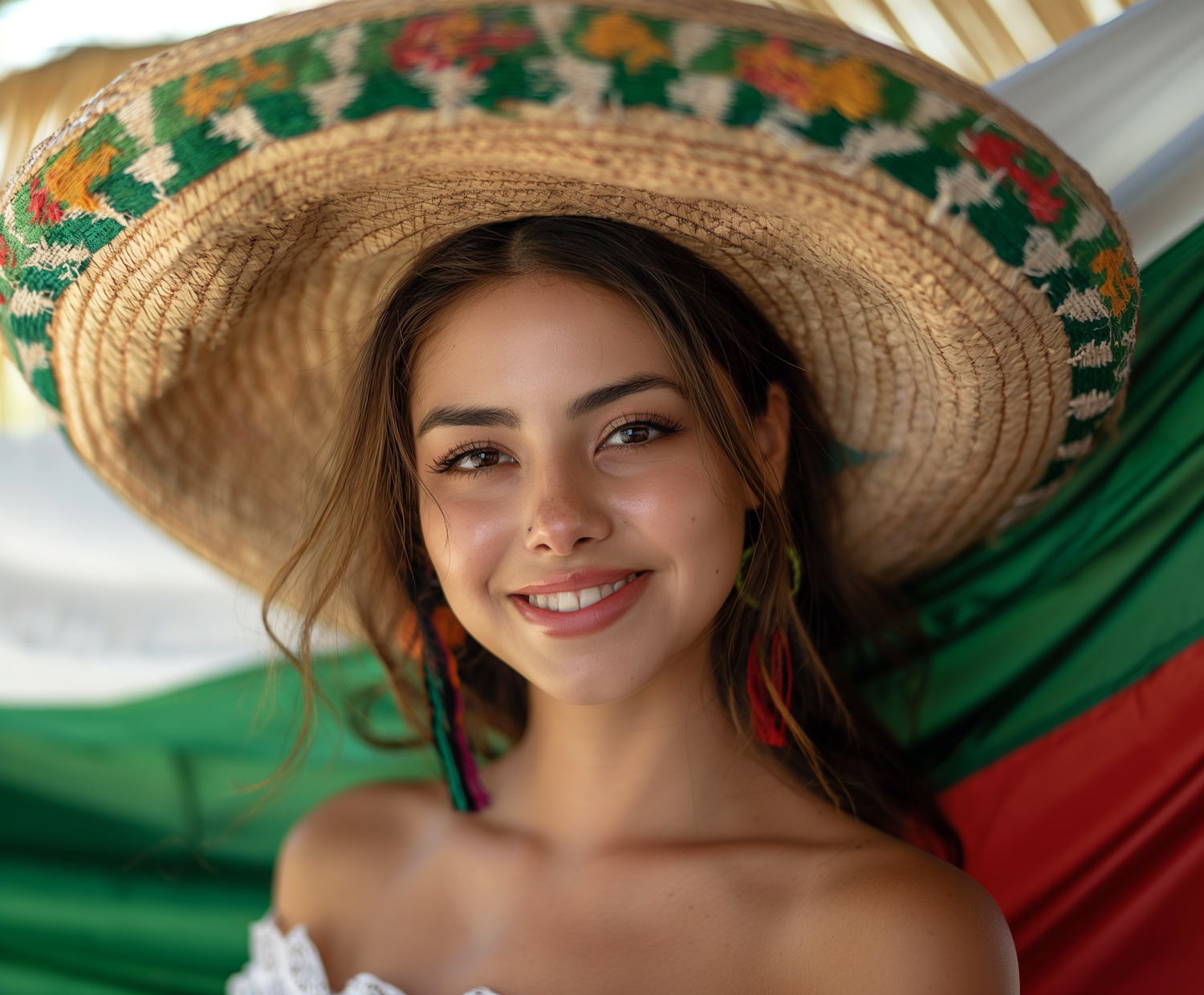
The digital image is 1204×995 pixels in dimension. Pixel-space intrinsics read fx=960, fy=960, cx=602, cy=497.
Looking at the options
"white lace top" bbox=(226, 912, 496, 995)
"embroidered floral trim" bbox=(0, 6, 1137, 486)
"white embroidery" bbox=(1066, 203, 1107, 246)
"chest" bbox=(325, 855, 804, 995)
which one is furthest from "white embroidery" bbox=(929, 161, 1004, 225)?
"white lace top" bbox=(226, 912, 496, 995)

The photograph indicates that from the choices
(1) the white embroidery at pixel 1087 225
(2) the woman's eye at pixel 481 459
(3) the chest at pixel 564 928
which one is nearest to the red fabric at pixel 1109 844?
(3) the chest at pixel 564 928

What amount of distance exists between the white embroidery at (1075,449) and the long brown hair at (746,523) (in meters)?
0.29

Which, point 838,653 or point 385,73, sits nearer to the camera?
point 385,73

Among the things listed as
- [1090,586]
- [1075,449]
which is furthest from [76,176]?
[1090,586]

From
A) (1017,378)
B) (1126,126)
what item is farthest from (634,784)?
(1126,126)

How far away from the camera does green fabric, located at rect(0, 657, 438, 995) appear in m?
1.82

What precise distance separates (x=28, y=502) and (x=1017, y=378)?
1998mm

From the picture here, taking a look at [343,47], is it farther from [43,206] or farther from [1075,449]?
[1075,449]

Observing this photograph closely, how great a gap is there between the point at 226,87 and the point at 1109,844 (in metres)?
1.41

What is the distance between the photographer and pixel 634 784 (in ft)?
4.31

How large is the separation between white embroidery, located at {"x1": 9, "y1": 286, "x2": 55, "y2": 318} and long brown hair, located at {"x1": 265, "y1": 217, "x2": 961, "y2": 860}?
1.24ft

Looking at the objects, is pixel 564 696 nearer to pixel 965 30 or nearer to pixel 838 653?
pixel 838 653

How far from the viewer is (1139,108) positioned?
4.14 feet

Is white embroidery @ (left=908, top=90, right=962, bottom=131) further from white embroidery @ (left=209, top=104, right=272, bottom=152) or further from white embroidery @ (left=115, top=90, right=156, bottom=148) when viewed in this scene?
white embroidery @ (left=115, top=90, right=156, bottom=148)
